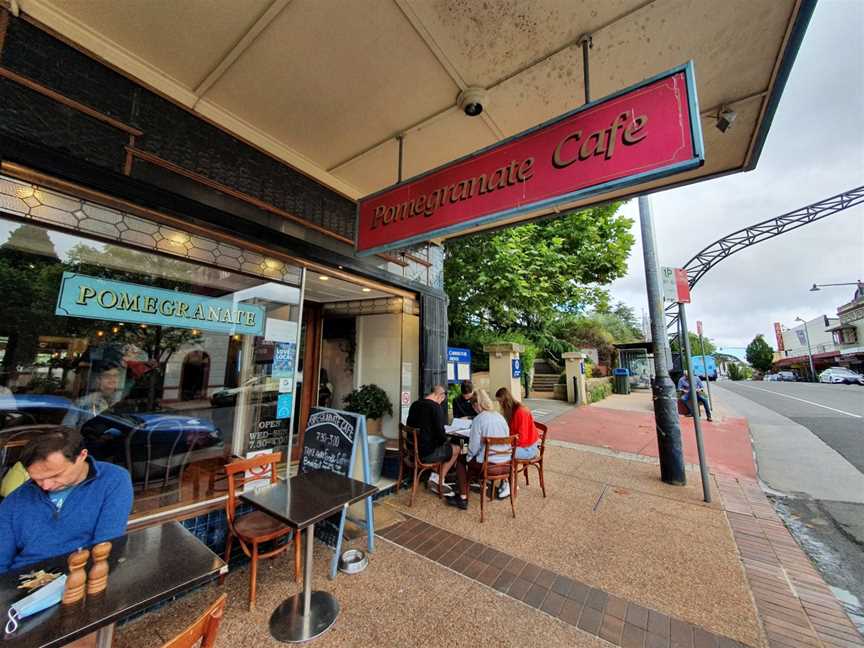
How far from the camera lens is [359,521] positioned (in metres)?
3.09

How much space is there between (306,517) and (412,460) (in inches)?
83.0

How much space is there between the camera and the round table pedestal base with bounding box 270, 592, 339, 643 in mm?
1991

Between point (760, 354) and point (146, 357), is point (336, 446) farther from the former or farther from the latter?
point (760, 354)

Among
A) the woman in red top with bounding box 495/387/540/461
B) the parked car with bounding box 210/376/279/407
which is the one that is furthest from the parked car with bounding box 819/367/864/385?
the parked car with bounding box 210/376/279/407

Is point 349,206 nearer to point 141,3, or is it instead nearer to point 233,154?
point 233,154

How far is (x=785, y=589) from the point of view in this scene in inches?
95.7

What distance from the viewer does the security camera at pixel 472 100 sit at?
2.42 metres

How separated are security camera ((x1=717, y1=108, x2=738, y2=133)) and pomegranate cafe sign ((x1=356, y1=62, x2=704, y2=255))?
1.20 metres

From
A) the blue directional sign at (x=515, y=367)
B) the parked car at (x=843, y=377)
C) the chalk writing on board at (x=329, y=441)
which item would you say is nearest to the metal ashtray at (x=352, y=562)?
the chalk writing on board at (x=329, y=441)

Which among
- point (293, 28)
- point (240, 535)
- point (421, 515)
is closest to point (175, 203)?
point (293, 28)

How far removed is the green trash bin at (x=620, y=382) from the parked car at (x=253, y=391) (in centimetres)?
1629

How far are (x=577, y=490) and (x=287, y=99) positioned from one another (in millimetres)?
5170

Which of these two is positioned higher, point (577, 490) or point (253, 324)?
point (253, 324)

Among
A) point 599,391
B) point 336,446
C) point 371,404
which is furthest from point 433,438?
point 599,391
